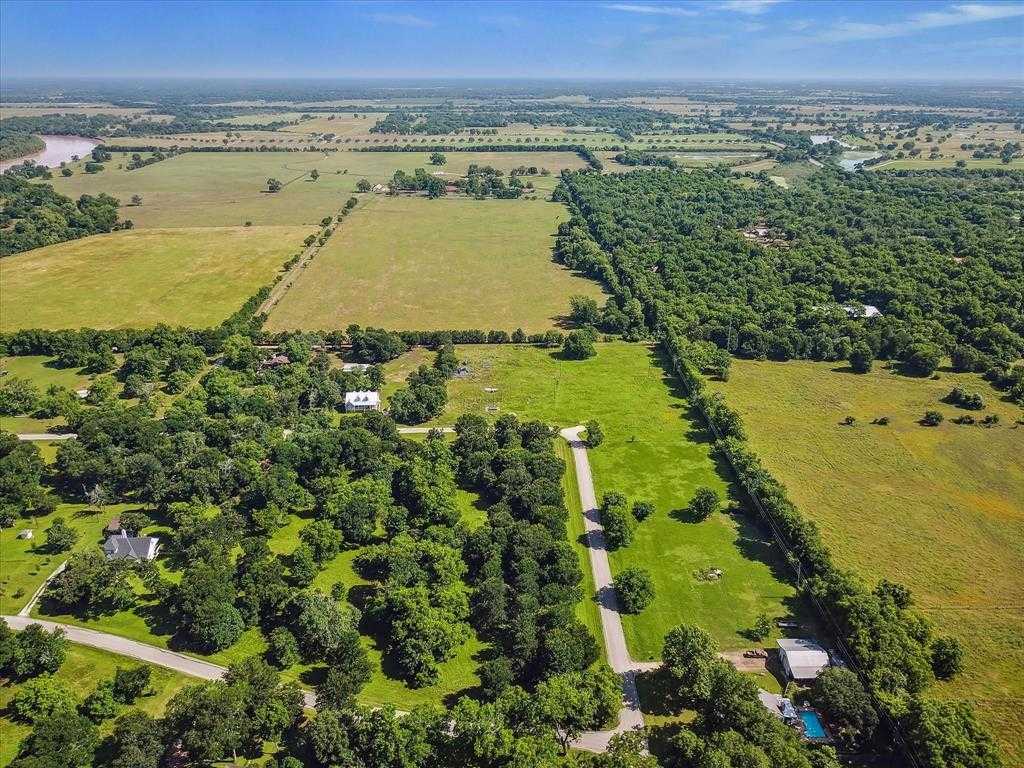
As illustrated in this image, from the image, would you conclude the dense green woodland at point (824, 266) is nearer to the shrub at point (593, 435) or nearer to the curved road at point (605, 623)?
the shrub at point (593, 435)

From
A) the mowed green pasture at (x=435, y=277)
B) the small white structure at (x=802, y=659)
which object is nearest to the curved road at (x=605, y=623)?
the small white structure at (x=802, y=659)

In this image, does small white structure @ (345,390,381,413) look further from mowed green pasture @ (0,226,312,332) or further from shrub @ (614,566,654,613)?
mowed green pasture @ (0,226,312,332)

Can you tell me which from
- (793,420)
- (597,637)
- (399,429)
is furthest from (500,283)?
(597,637)

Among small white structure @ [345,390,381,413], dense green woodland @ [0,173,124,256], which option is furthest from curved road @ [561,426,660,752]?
dense green woodland @ [0,173,124,256]

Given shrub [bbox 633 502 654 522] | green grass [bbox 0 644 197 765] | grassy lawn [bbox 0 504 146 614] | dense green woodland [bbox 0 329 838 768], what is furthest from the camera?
shrub [bbox 633 502 654 522]

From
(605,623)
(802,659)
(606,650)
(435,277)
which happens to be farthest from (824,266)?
(606,650)

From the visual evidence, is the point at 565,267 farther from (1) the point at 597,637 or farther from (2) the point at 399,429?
(1) the point at 597,637

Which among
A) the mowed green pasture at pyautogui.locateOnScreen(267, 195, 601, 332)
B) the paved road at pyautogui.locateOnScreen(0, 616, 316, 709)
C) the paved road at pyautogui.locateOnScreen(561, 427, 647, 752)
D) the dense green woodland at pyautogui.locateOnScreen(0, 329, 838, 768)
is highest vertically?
the mowed green pasture at pyautogui.locateOnScreen(267, 195, 601, 332)

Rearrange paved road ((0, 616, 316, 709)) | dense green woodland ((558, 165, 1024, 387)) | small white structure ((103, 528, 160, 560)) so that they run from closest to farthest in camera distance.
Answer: paved road ((0, 616, 316, 709)), small white structure ((103, 528, 160, 560)), dense green woodland ((558, 165, 1024, 387))
